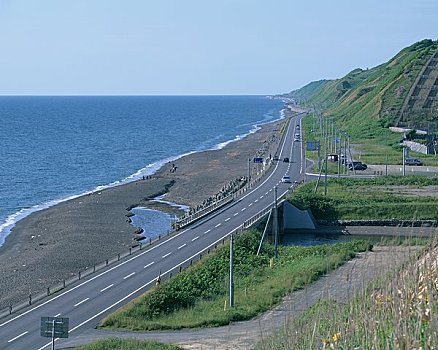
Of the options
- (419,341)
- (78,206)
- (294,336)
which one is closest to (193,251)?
(78,206)

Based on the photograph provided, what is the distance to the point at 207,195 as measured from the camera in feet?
259

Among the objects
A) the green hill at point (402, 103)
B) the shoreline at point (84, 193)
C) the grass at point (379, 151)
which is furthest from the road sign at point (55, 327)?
the green hill at point (402, 103)

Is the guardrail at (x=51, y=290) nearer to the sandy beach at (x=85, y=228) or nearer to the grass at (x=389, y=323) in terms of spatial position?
the sandy beach at (x=85, y=228)

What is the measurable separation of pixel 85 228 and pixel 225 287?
26783 millimetres

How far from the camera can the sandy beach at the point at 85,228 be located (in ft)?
155

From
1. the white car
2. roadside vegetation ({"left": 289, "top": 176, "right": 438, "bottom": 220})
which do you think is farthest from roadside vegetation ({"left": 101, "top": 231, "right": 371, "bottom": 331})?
the white car

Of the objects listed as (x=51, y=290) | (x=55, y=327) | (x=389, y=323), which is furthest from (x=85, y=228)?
(x=389, y=323)

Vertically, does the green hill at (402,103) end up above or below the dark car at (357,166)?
above

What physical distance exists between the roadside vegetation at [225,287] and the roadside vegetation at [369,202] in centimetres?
1405

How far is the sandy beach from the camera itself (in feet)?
155

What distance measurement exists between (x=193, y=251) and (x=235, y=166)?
5673 centimetres

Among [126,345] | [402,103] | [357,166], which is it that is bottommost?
[126,345]

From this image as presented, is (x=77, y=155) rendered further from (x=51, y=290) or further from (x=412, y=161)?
(x=51, y=290)

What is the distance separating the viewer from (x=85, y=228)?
62719 mm
